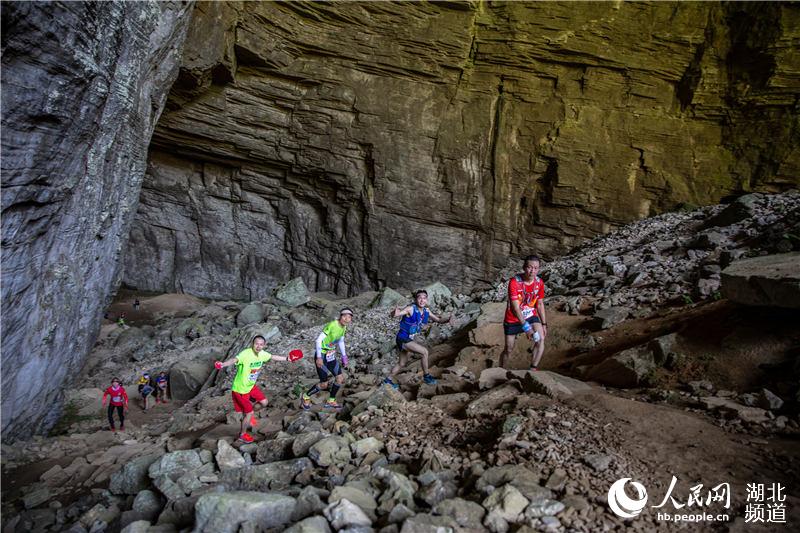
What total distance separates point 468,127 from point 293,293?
8767 mm

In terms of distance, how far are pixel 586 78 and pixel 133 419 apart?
17.0 metres

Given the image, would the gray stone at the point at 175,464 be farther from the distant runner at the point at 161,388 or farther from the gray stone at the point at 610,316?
the gray stone at the point at 610,316

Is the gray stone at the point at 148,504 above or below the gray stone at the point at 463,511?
below

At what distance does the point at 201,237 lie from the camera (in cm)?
1762

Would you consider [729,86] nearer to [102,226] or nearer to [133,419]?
[102,226]

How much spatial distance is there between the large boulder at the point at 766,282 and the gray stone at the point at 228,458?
5938 mm

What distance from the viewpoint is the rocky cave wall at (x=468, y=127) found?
14977 mm

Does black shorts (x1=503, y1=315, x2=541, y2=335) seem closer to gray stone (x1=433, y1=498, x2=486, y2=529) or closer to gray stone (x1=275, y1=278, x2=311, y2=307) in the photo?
gray stone (x1=433, y1=498, x2=486, y2=529)

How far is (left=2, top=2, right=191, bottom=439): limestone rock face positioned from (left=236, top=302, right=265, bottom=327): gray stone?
4.89m

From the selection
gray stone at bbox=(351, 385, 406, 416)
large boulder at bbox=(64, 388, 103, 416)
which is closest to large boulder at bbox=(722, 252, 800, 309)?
gray stone at bbox=(351, 385, 406, 416)

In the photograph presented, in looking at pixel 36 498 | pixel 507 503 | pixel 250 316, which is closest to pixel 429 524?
pixel 507 503

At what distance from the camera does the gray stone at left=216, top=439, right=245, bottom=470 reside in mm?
4383

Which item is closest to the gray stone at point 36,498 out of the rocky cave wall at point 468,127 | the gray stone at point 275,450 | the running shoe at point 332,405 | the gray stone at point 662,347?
the gray stone at point 275,450

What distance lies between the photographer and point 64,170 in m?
5.89
